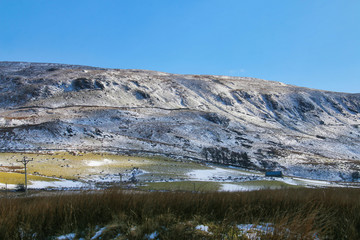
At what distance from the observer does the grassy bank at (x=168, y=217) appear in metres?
5.29

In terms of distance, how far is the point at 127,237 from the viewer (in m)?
5.17

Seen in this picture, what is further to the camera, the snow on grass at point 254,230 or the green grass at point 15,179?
the green grass at point 15,179

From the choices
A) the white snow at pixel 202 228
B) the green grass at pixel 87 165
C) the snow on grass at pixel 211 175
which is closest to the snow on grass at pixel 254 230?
the white snow at pixel 202 228

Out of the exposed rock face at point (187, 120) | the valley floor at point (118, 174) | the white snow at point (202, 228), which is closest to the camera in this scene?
the white snow at point (202, 228)

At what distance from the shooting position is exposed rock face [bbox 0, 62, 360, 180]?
67.7 m

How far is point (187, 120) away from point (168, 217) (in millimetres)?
91752

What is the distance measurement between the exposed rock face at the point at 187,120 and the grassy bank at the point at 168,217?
57.6m

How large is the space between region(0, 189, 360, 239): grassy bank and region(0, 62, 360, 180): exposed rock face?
5763cm

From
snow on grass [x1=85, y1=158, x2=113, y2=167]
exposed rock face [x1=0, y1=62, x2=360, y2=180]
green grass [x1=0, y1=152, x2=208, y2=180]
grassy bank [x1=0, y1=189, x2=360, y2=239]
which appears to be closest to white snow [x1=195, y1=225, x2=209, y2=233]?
grassy bank [x1=0, y1=189, x2=360, y2=239]

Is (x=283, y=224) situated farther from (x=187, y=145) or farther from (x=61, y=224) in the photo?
(x=187, y=145)

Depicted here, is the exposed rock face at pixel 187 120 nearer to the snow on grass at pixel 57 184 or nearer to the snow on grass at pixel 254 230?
the snow on grass at pixel 57 184

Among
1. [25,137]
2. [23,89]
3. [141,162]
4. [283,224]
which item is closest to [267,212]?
[283,224]

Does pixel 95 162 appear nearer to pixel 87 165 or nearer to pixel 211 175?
pixel 87 165

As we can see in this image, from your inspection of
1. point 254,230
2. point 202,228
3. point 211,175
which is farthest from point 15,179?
point 254,230
